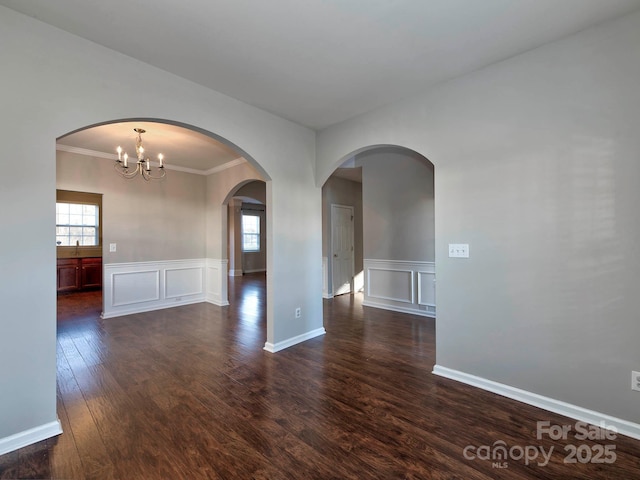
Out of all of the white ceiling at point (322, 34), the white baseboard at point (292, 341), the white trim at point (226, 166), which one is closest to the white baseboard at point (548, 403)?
the white baseboard at point (292, 341)

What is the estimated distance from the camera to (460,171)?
263cm

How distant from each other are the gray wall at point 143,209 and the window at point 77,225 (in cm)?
297

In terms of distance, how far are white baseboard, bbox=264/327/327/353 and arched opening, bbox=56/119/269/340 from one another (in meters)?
2.55

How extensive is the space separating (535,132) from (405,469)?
2497mm

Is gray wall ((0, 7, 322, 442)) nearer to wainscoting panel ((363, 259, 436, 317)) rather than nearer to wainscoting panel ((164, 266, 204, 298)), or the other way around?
wainscoting panel ((164, 266, 204, 298))

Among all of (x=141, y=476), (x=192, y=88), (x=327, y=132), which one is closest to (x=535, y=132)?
(x=327, y=132)

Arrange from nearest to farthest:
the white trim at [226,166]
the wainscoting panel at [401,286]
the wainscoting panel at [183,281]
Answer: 1. the wainscoting panel at [401,286]
2. the white trim at [226,166]
3. the wainscoting panel at [183,281]

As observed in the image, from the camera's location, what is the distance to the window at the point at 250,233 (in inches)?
426

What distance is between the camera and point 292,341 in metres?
Answer: 3.55

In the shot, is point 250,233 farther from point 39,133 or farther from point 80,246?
point 39,133

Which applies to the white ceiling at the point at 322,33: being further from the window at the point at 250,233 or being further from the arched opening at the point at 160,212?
the window at the point at 250,233

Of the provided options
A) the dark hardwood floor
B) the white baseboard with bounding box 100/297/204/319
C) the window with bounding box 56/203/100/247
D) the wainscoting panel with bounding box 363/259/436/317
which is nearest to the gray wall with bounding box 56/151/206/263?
the white baseboard with bounding box 100/297/204/319

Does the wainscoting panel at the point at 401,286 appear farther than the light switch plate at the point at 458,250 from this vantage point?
Yes

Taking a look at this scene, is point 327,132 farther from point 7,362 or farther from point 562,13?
point 7,362
